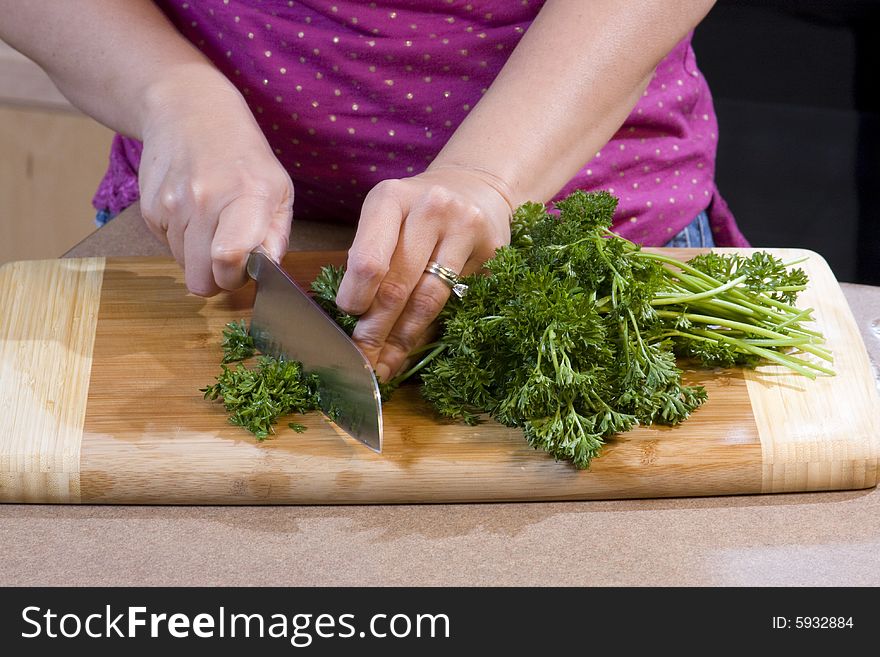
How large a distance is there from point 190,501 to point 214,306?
0.33 meters

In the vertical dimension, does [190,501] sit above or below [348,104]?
below

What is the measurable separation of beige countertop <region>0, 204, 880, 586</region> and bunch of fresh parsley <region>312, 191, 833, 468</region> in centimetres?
9

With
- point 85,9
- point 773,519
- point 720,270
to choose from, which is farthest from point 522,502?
point 85,9

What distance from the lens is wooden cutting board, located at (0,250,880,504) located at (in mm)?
1098

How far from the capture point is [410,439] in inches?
44.9

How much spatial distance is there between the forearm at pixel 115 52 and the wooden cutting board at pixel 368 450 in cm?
33

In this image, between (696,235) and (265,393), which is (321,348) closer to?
(265,393)

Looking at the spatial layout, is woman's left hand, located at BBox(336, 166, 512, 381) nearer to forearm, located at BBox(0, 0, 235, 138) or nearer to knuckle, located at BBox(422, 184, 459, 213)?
knuckle, located at BBox(422, 184, 459, 213)

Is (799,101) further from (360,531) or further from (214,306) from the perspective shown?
(360,531)

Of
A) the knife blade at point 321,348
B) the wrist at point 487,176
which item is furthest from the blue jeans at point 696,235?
the knife blade at point 321,348

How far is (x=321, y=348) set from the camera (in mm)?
1132

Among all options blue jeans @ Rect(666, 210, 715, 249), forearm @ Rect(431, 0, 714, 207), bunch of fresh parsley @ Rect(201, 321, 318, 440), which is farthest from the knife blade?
blue jeans @ Rect(666, 210, 715, 249)

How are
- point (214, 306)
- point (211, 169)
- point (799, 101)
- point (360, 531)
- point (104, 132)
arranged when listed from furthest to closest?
point (104, 132)
point (799, 101)
point (214, 306)
point (211, 169)
point (360, 531)

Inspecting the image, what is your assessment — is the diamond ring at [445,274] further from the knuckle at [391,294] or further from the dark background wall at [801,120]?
the dark background wall at [801,120]
